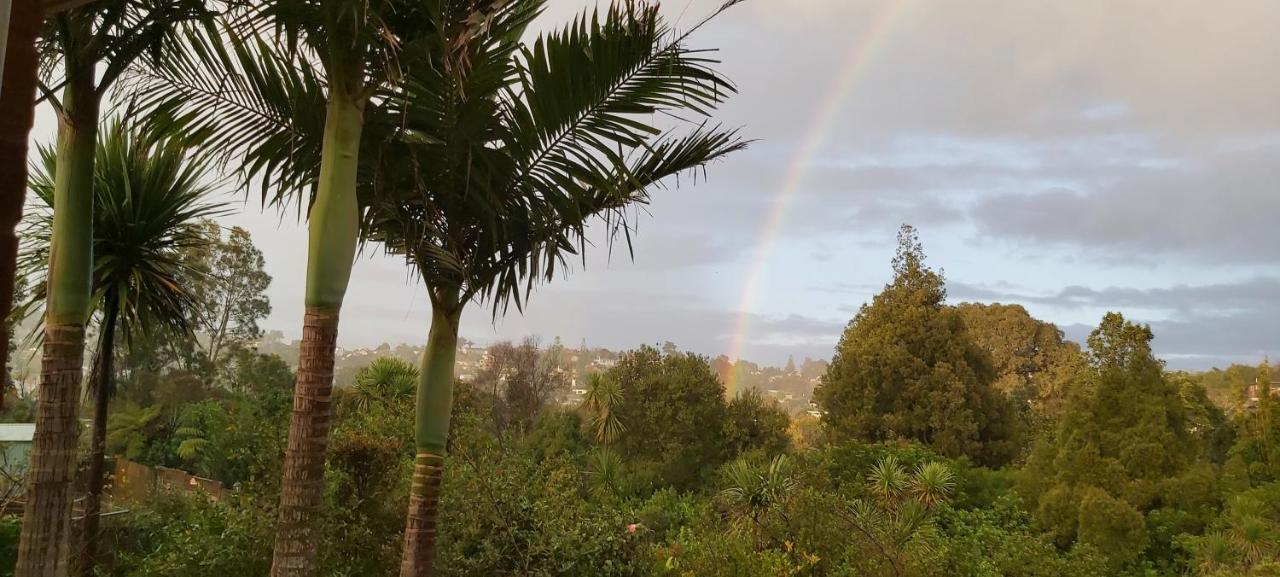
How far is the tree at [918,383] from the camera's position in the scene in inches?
743

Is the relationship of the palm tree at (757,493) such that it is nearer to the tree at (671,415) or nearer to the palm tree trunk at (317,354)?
the palm tree trunk at (317,354)

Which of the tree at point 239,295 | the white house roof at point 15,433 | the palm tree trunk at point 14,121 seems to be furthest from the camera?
the tree at point 239,295

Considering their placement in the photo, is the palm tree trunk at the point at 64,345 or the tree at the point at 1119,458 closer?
the palm tree trunk at the point at 64,345

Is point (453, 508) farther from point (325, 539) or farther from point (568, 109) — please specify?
point (568, 109)

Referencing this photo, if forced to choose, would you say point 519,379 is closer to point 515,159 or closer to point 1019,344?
point 1019,344

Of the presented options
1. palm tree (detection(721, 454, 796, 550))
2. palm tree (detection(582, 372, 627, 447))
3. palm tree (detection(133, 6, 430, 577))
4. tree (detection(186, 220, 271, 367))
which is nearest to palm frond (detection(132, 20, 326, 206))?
palm tree (detection(133, 6, 430, 577))

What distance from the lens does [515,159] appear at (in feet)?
13.3

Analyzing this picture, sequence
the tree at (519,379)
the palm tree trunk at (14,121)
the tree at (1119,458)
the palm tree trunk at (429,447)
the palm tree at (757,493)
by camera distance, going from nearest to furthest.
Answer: the palm tree trunk at (14,121) → the palm tree trunk at (429,447) → the palm tree at (757,493) → the tree at (1119,458) → the tree at (519,379)

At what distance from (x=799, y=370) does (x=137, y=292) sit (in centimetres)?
12505

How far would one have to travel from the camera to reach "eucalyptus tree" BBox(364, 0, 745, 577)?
3.69m

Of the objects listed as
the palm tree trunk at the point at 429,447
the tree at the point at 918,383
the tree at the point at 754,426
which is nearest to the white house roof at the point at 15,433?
the palm tree trunk at the point at 429,447

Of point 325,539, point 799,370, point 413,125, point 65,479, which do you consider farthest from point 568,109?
point 799,370

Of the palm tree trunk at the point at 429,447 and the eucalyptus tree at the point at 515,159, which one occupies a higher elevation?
the eucalyptus tree at the point at 515,159

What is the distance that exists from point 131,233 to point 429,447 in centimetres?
271
